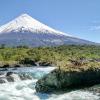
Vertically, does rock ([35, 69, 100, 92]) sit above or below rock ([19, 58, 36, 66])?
above

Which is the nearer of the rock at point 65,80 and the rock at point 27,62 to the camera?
the rock at point 65,80

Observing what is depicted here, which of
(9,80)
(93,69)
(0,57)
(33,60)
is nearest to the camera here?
(93,69)

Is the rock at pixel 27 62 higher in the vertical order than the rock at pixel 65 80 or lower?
lower

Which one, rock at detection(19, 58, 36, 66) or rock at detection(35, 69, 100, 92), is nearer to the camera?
rock at detection(35, 69, 100, 92)

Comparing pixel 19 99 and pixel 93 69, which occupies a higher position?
pixel 93 69

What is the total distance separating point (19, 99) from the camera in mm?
26172

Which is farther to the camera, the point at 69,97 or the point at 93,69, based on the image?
the point at 93,69

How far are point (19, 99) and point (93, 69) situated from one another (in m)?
7.23

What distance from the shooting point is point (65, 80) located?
28.0m

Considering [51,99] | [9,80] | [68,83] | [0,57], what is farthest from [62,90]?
[0,57]

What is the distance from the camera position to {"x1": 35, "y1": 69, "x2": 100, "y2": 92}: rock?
92.1 ft

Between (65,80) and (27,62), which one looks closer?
(65,80)

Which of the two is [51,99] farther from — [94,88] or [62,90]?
[94,88]

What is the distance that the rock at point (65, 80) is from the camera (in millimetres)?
28062
